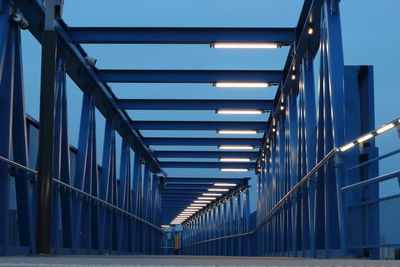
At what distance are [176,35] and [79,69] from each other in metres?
2.63

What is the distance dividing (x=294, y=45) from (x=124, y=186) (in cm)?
1324

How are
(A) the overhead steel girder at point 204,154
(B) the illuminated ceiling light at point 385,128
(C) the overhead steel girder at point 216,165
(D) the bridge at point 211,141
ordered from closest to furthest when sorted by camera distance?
1. (B) the illuminated ceiling light at point 385,128
2. (D) the bridge at point 211,141
3. (A) the overhead steel girder at point 204,154
4. (C) the overhead steel girder at point 216,165

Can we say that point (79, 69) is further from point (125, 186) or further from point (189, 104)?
point (125, 186)

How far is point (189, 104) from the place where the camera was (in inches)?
888

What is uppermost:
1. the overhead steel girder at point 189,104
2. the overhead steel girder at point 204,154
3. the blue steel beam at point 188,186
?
the overhead steel girder at point 189,104

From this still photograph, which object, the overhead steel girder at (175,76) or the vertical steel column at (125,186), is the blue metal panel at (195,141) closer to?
the vertical steel column at (125,186)

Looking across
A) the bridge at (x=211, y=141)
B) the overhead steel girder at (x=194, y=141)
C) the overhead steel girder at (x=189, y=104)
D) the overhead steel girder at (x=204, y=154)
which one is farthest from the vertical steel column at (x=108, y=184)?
the overhead steel girder at (x=204, y=154)

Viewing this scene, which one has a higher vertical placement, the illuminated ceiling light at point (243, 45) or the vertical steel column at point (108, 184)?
the illuminated ceiling light at point (243, 45)

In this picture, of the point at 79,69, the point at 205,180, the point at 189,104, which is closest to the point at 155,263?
the point at 79,69

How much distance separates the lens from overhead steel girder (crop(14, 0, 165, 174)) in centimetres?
1343

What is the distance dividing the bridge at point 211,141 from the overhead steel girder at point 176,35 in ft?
0.07

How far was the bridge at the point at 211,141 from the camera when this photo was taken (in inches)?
343

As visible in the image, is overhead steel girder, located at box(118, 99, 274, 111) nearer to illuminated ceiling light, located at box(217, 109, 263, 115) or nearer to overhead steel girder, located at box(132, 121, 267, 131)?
illuminated ceiling light, located at box(217, 109, 263, 115)

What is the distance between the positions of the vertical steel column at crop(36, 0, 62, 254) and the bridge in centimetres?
1
